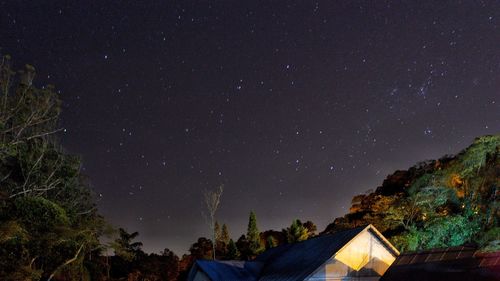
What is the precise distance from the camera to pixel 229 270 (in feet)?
A: 90.5

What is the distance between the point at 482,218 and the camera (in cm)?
2417

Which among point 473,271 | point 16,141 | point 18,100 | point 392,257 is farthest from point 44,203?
point 473,271

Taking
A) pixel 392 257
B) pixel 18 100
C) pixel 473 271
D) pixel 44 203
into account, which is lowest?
pixel 473 271

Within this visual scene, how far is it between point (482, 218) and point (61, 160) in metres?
23.8

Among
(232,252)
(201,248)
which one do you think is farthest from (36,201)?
(201,248)

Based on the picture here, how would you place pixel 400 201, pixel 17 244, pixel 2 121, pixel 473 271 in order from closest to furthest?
pixel 473 271, pixel 2 121, pixel 17 244, pixel 400 201

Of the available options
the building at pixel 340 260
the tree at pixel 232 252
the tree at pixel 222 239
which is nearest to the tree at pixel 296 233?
the tree at pixel 232 252

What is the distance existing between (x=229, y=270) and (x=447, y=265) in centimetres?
1442

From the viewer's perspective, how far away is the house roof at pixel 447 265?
48.5ft

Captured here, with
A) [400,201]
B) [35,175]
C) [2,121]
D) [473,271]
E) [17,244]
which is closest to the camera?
[473,271]

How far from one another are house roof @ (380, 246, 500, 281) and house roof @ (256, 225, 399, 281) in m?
4.21

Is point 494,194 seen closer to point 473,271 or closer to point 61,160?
point 473,271

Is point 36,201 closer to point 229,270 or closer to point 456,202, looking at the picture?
point 229,270

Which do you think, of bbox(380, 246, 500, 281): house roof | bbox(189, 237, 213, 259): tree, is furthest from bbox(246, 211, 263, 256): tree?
bbox(380, 246, 500, 281): house roof
